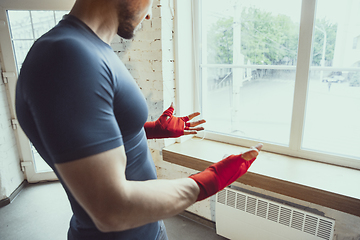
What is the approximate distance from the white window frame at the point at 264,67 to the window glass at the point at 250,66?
0.05m

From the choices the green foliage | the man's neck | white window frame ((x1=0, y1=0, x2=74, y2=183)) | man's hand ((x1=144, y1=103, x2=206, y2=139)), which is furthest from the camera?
white window frame ((x1=0, y1=0, x2=74, y2=183))

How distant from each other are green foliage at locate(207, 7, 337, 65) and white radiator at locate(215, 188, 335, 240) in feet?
2.96

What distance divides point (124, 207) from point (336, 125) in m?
1.53

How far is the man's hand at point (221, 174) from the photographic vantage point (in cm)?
63

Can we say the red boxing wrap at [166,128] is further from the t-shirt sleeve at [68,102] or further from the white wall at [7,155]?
the white wall at [7,155]

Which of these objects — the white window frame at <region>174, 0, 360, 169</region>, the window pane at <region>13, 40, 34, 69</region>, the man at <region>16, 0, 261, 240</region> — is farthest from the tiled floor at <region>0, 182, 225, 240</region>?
the man at <region>16, 0, 261, 240</region>

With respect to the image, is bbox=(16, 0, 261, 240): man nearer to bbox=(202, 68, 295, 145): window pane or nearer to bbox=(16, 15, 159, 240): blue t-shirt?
bbox=(16, 15, 159, 240): blue t-shirt

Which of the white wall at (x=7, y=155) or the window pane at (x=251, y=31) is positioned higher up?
the window pane at (x=251, y=31)

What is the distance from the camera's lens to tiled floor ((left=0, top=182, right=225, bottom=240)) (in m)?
1.98

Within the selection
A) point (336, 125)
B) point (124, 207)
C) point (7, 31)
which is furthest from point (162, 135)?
point (7, 31)

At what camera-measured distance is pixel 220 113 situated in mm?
2033

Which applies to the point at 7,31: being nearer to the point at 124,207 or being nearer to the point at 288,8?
the point at 288,8

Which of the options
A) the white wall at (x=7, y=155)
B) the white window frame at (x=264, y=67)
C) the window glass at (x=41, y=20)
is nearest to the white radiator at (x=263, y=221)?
the white window frame at (x=264, y=67)

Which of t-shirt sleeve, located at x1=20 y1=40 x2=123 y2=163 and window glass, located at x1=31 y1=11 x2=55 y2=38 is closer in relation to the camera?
→ t-shirt sleeve, located at x1=20 y1=40 x2=123 y2=163
